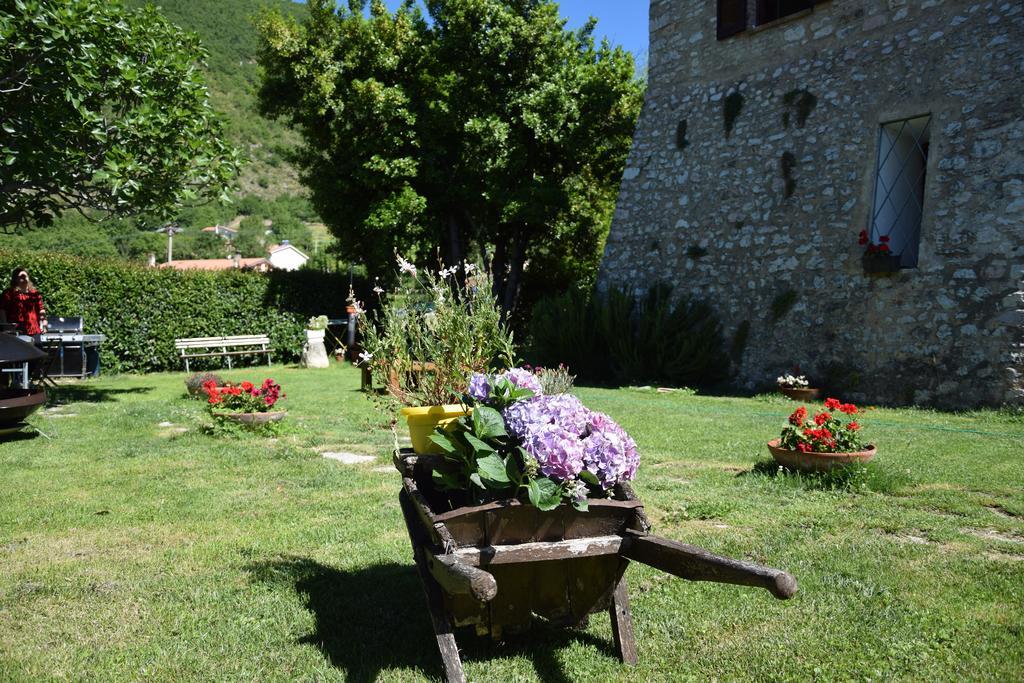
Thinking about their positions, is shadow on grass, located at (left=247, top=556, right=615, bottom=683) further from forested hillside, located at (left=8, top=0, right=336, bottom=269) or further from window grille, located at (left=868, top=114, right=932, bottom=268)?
forested hillside, located at (left=8, top=0, right=336, bottom=269)

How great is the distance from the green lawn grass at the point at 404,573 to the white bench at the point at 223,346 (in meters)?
9.02

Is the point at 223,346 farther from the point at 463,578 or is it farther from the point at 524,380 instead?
the point at 463,578

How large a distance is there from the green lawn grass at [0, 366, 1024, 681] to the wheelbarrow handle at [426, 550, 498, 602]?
0.60 metres

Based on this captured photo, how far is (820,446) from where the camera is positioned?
4.93 meters

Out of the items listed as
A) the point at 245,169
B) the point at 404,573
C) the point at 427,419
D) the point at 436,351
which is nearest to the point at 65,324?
the point at 404,573

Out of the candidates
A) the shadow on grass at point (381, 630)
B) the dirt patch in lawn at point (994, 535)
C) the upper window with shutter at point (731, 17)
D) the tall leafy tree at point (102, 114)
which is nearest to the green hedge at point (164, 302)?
the tall leafy tree at point (102, 114)

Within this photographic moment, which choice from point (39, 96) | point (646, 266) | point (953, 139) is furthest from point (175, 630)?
point (646, 266)

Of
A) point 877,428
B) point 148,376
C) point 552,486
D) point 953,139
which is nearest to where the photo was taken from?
point 552,486

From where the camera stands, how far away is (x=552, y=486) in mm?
2314

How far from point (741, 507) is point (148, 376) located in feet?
42.5

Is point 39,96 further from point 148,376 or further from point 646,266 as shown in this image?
point 646,266

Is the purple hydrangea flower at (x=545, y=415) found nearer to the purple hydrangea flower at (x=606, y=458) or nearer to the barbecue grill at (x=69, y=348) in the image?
the purple hydrangea flower at (x=606, y=458)

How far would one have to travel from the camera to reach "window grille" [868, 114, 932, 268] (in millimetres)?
9398

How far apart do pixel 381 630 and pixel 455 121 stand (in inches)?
570
